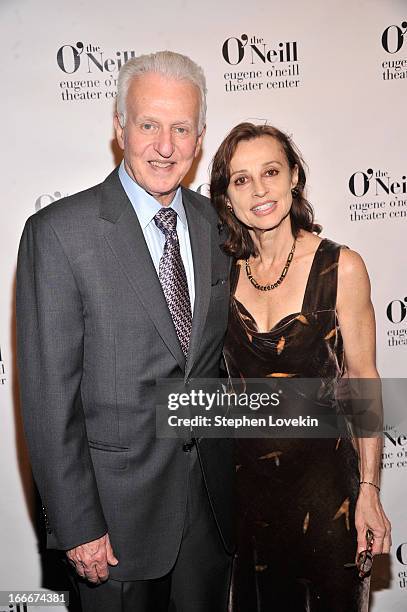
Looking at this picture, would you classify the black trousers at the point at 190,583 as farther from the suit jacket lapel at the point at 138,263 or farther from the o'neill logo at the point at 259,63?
the o'neill logo at the point at 259,63

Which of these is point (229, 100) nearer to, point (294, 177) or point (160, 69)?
point (294, 177)

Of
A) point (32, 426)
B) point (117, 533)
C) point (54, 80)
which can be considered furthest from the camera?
point (54, 80)

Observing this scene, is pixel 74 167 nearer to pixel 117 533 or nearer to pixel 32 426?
pixel 32 426

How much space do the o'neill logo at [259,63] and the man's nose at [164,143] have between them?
873 mm

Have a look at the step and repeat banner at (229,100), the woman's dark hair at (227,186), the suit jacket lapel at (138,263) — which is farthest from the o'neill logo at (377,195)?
the suit jacket lapel at (138,263)

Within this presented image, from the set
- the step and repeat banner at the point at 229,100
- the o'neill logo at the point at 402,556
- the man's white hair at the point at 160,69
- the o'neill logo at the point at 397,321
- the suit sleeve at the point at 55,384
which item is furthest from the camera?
the o'neill logo at the point at 402,556

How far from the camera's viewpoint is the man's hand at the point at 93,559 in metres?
1.67

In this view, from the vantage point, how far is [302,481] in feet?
6.16

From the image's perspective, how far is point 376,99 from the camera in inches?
98.8

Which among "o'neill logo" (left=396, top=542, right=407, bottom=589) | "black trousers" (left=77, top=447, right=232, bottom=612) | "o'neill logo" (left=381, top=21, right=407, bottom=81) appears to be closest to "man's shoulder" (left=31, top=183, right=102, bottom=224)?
"black trousers" (left=77, top=447, right=232, bottom=612)

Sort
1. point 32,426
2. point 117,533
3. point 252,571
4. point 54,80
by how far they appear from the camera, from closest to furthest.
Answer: point 32,426
point 117,533
point 252,571
point 54,80

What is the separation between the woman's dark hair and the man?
0.13 meters

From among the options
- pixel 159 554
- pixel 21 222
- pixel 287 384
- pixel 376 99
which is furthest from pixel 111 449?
pixel 376 99

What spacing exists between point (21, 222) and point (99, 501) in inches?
47.0
